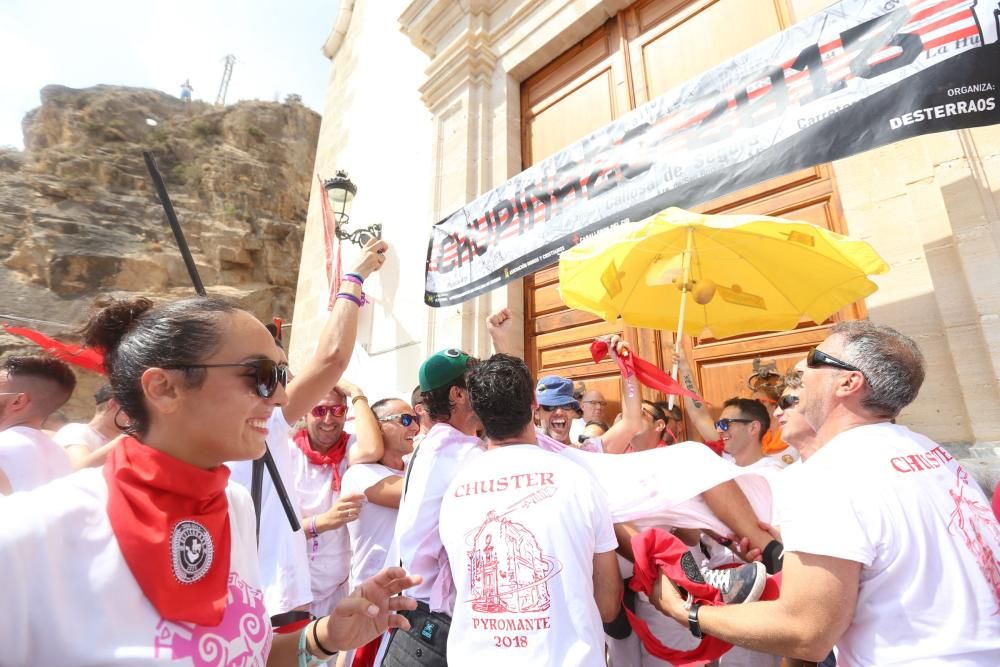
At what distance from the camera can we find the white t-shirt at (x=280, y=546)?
2.02m

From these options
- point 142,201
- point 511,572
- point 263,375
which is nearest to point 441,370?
point 511,572

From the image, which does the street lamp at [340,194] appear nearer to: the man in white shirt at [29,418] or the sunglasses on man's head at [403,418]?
the man in white shirt at [29,418]

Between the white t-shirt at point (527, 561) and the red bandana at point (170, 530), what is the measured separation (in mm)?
779

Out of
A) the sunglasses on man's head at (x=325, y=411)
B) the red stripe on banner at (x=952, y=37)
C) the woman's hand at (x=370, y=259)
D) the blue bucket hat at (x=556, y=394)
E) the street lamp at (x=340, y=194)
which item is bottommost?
the sunglasses on man's head at (x=325, y=411)

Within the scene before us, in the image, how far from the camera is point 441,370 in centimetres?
239

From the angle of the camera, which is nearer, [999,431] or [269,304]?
[999,431]

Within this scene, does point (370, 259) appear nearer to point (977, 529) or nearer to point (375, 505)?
point (375, 505)

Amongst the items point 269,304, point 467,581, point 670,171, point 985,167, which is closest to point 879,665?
point 467,581

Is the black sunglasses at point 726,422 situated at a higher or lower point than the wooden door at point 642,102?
lower

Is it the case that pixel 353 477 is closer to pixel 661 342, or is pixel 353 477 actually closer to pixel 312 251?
pixel 661 342

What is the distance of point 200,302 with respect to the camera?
48.6 inches

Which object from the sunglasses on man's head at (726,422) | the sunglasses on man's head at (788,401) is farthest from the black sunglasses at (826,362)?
the sunglasses on man's head at (726,422)

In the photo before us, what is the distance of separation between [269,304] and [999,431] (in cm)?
1912

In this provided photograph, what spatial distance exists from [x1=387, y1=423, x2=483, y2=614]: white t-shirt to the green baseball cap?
0.34 metres
